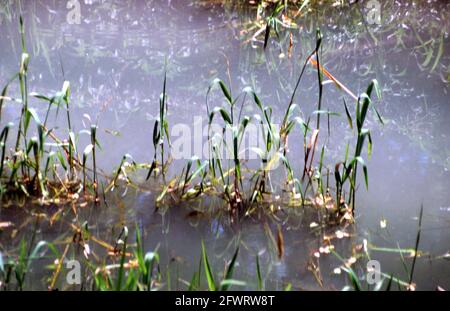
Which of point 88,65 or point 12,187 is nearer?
point 12,187

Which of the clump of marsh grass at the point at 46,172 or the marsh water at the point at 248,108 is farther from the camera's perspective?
the clump of marsh grass at the point at 46,172

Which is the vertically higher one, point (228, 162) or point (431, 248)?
point (228, 162)

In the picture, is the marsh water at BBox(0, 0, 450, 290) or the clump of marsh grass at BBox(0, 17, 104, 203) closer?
the marsh water at BBox(0, 0, 450, 290)

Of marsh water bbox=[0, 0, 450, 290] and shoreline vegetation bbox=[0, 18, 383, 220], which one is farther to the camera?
shoreline vegetation bbox=[0, 18, 383, 220]

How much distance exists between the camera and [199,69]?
11.1 ft

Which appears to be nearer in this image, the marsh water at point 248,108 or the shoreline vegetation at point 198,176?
the marsh water at point 248,108

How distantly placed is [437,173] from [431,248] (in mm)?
559

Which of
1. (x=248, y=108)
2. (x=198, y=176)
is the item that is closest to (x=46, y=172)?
(x=198, y=176)

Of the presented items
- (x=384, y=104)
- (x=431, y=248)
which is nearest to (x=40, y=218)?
(x=431, y=248)

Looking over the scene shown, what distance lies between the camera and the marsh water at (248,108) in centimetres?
196

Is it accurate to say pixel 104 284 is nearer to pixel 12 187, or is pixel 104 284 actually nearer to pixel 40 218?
pixel 40 218

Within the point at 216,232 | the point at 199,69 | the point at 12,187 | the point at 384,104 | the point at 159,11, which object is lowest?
the point at 216,232

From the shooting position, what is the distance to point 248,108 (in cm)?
294

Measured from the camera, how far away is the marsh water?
1.96 metres
